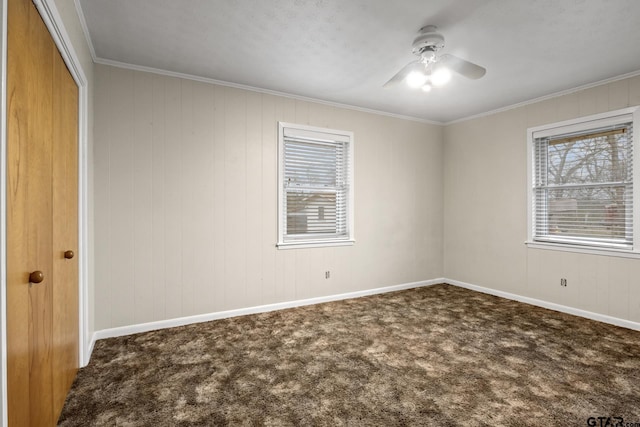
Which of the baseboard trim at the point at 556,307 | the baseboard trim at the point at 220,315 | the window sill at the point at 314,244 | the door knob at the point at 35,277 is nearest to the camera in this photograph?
the door knob at the point at 35,277

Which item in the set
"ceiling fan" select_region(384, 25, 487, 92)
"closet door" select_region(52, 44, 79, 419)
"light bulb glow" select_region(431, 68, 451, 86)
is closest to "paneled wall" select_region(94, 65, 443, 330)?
"closet door" select_region(52, 44, 79, 419)

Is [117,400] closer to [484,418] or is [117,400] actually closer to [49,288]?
[49,288]

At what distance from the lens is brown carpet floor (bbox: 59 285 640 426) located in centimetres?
201

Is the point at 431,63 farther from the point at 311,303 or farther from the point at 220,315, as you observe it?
the point at 220,315

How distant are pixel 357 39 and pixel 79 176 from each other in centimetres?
235

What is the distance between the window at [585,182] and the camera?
140 inches

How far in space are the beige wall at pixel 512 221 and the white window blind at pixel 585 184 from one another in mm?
159

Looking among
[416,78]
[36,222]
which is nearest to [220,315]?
[36,222]

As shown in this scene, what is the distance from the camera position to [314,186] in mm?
4336

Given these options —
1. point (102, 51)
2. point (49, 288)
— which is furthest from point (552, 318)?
point (102, 51)

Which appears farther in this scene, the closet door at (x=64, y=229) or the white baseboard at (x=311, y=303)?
the white baseboard at (x=311, y=303)

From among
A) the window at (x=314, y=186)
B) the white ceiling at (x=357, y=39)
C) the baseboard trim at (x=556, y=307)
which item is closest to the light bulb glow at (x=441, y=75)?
the white ceiling at (x=357, y=39)

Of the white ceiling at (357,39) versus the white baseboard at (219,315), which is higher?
the white ceiling at (357,39)

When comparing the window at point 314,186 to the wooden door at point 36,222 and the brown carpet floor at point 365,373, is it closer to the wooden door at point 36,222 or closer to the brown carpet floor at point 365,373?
the brown carpet floor at point 365,373
